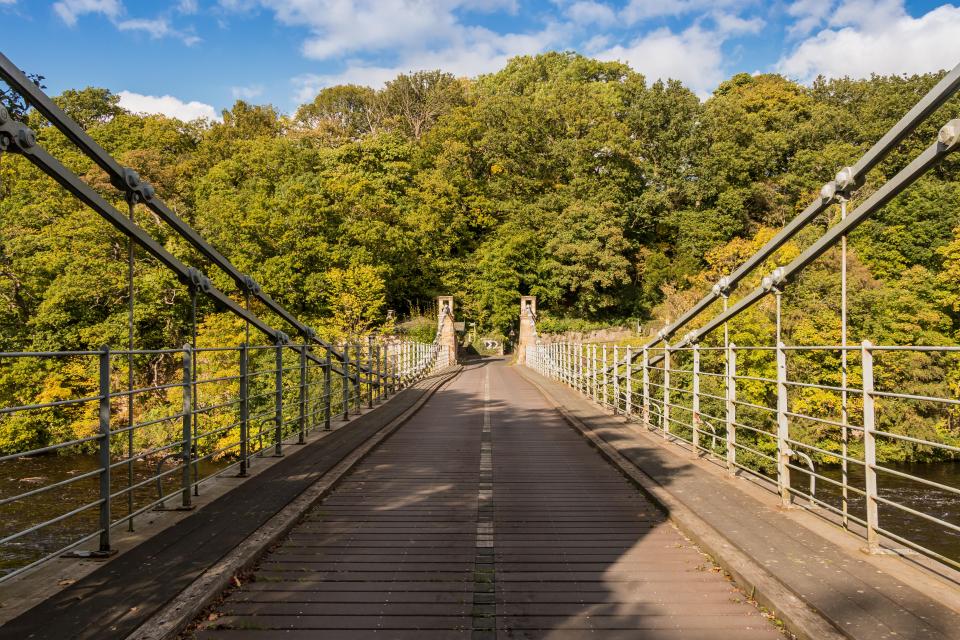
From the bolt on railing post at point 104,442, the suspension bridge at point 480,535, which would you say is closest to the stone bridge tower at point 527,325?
the suspension bridge at point 480,535

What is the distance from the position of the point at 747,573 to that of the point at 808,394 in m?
22.8

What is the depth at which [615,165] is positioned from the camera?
47219 mm

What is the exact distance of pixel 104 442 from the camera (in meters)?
3.76

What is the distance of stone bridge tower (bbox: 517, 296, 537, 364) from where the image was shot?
40719 mm

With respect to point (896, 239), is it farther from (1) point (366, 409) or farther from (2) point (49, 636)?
(2) point (49, 636)

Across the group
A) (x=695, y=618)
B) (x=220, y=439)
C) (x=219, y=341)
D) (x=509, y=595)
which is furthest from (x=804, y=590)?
(x=219, y=341)

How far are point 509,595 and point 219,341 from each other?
26.5 metres

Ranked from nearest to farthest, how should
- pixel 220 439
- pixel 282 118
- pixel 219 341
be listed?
1. pixel 220 439
2. pixel 219 341
3. pixel 282 118

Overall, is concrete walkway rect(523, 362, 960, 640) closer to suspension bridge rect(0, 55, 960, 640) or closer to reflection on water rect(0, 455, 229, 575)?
suspension bridge rect(0, 55, 960, 640)

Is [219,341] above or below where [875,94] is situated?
below

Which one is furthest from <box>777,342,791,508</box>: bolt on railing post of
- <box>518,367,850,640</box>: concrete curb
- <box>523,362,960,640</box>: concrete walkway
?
<box>518,367,850,640</box>: concrete curb

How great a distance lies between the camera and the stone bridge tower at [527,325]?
4072 centimetres

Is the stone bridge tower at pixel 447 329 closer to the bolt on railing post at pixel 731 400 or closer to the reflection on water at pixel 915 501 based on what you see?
the reflection on water at pixel 915 501

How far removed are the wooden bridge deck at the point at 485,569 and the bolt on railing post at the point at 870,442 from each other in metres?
0.91
